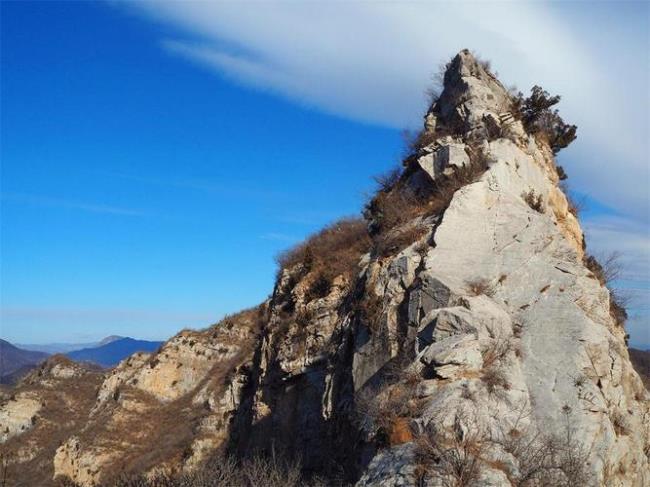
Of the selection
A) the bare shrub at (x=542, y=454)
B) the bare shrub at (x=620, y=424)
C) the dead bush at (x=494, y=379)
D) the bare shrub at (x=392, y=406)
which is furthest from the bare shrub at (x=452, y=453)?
the bare shrub at (x=620, y=424)


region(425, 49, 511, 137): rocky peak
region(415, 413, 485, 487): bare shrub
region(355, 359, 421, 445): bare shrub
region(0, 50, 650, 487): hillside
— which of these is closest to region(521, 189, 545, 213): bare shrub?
region(0, 50, 650, 487): hillside

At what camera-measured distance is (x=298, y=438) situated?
65.9 feet

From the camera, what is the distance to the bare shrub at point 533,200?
18.5 meters

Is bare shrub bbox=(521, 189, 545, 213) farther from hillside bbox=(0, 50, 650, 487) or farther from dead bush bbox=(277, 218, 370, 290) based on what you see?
dead bush bbox=(277, 218, 370, 290)

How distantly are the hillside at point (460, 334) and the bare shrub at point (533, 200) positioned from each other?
0.20ft

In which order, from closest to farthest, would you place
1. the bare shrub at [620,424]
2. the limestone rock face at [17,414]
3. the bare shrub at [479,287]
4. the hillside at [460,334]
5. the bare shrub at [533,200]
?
1. the hillside at [460,334]
2. the bare shrub at [620,424]
3. the bare shrub at [479,287]
4. the bare shrub at [533,200]
5. the limestone rock face at [17,414]

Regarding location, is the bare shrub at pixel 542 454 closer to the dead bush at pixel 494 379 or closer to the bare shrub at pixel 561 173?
the dead bush at pixel 494 379

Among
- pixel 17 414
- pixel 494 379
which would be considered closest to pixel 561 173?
pixel 494 379

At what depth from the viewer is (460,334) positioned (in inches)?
497

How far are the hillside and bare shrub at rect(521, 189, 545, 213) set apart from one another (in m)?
0.06

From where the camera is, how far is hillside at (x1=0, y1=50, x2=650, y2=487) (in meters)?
10.8

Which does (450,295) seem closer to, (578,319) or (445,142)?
(578,319)

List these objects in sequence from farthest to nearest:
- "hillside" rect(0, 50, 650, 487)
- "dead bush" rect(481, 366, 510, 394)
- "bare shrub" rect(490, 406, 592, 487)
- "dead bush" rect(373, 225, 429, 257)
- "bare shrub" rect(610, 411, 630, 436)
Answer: "dead bush" rect(373, 225, 429, 257)
"bare shrub" rect(610, 411, 630, 436)
"dead bush" rect(481, 366, 510, 394)
"hillside" rect(0, 50, 650, 487)
"bare shrub" rect(490, 406, 592, 487)

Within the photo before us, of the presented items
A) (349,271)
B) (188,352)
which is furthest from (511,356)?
(188,352)
